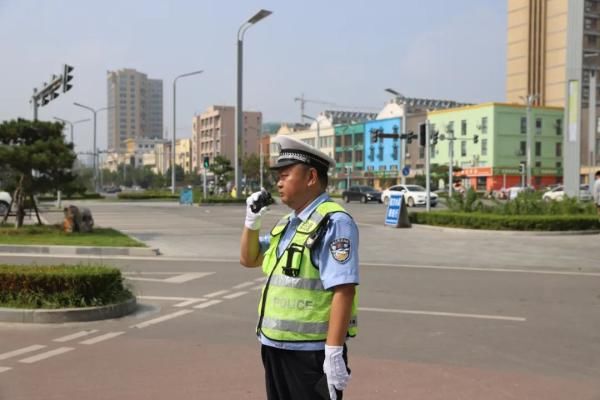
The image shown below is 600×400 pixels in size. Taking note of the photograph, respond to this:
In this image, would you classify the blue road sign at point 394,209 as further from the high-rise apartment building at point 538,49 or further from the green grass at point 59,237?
the high-rise apartment building at point 538,49

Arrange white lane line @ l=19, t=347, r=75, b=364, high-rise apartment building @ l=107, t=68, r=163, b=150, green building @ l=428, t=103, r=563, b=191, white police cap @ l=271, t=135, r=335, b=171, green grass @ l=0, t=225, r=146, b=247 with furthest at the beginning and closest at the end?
high-rise apartment building @ l=107, t=68, r=163, b=150 < green building @ l=428, t=103, r=563, b=191 < green grass @ l=0, t=225, r=146, b=247 < white lane line @ l=19, t=347, r=75, b=364 < white police cap @ l=271, t=135, r=335, b=171

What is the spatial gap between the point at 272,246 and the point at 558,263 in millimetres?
11562

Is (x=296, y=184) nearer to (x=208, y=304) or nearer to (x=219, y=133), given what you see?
(x=208, y=304)

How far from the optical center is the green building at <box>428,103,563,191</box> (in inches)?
2758

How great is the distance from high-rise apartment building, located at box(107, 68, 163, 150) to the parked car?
120881mm

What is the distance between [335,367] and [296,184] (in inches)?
33.1

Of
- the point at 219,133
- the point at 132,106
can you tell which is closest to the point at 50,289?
the point at 219,133

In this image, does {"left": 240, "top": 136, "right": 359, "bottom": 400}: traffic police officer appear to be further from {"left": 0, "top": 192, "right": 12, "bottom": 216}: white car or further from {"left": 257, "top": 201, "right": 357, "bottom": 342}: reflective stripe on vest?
{"left": 0, "top": 192, "right": 12, "bottom": 216}: white car

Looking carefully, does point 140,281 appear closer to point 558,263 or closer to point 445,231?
point 558,263

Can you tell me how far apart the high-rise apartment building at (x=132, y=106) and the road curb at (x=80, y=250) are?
149107 mm

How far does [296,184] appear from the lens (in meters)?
2.97

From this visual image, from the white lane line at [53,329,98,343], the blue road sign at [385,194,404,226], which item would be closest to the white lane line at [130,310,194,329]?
the white lane line at [53,329,98,343]

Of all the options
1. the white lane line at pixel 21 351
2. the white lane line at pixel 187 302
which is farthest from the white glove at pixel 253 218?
the white lane line at pixel 187 302

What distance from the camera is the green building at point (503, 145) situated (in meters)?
70.1
